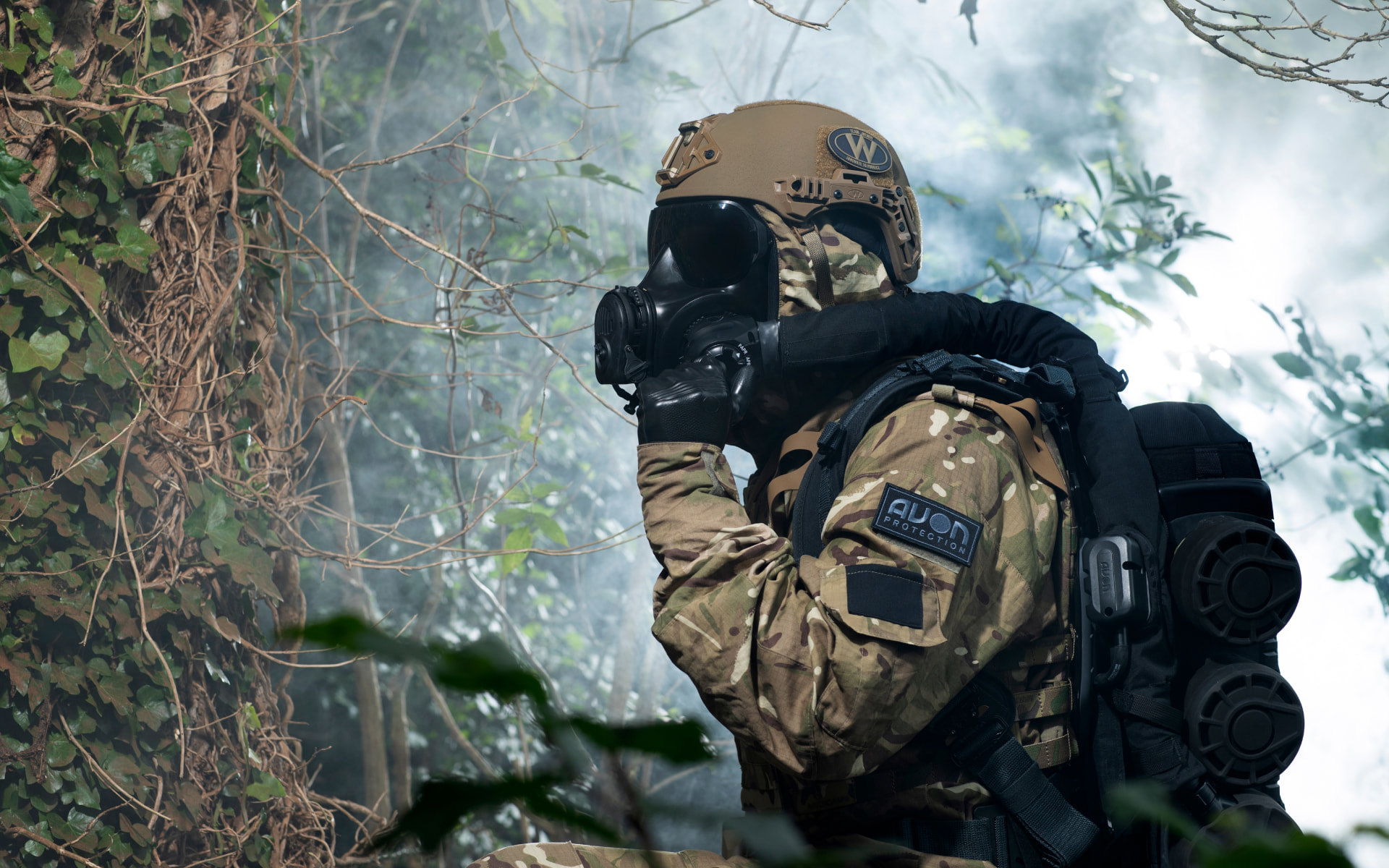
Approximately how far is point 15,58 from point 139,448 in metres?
0.86

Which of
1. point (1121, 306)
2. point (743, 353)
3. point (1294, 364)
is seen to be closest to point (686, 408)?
point (743, 353)

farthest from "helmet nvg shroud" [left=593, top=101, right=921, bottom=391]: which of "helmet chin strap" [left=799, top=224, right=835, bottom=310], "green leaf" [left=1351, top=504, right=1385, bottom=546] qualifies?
"green leaf" [left=1351, top=504, right=1385, bottom=546]

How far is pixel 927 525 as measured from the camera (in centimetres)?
126

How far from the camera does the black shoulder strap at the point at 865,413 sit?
1.43 metres

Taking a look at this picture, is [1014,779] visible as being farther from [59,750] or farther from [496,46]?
[496,46]

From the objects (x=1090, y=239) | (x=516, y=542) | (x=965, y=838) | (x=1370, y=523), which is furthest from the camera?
(x=1090, y=239)

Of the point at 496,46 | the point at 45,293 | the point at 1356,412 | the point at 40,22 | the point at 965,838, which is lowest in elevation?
the point at 965,838

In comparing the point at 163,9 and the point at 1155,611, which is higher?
the point at 163,9

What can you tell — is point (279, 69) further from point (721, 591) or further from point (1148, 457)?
point (1148, 457)

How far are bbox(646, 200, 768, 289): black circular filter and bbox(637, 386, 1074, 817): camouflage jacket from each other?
40cm

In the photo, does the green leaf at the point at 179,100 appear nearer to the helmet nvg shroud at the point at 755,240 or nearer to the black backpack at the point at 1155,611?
the helmet nvg shroud at the point at 755,240

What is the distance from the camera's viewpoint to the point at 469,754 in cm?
385

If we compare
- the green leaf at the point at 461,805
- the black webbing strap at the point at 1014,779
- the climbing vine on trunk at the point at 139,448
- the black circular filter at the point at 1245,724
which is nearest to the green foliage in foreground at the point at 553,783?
the green leaf at the point at 461,805

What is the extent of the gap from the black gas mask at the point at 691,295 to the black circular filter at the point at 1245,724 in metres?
0.90
